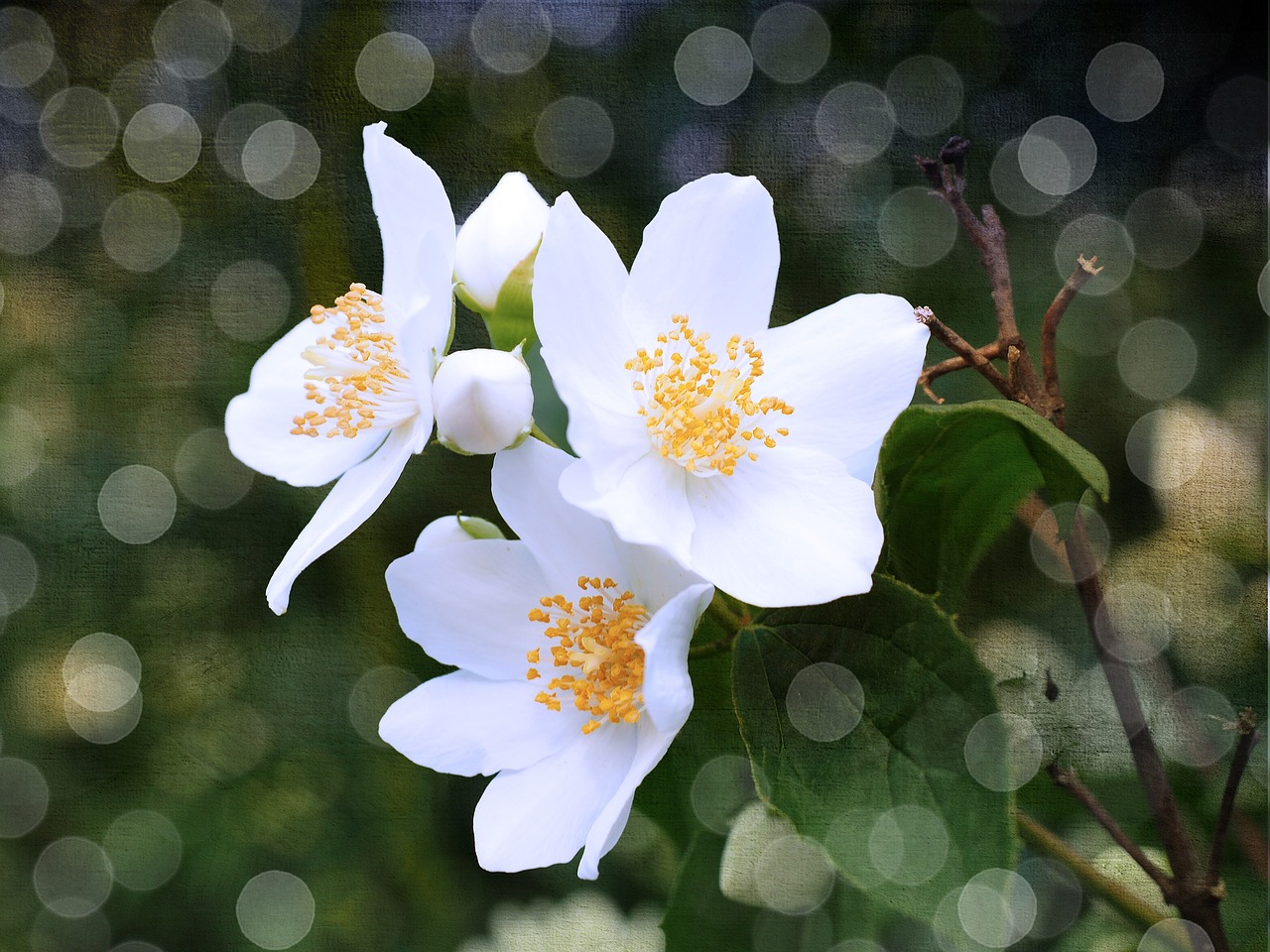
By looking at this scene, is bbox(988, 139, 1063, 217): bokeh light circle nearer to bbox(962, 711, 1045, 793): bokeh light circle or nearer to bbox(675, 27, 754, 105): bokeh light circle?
bbox(675, 27, 754, 105): bokeh light circle

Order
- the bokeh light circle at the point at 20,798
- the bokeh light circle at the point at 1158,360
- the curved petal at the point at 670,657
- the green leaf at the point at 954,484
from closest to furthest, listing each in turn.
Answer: the curved petal at the point at 670,657 < the green leaf at the point at 954,484 < the bokeh light circle at the point at 1158,360 < the bokeh light circle at the point at 20,798

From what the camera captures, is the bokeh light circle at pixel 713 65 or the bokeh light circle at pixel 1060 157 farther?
the bokeh light circle at pixel 713 65

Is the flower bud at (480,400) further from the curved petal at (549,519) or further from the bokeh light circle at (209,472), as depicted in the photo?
the bokeh light circle at (209,472)

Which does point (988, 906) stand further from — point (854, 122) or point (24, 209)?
point (24, 209)

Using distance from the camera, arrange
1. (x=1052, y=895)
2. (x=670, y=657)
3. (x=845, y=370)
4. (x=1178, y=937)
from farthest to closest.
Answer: (x=1052, y=895) < (x=1178, y=937) < (x=845, y=370) < (x=670, y=657)

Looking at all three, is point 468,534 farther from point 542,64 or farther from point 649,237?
point 542,64

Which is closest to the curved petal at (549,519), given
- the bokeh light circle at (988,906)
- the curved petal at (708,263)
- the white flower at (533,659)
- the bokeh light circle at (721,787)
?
the white flower at (533,659)

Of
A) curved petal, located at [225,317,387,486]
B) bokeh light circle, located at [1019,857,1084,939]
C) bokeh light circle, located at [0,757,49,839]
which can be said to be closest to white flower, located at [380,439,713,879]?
curved petal, located at [225,317,387,486]

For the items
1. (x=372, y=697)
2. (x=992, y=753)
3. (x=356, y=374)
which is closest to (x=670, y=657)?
(x=992, y=753)

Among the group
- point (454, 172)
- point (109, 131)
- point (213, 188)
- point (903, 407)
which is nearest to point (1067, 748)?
point (903, 407)
